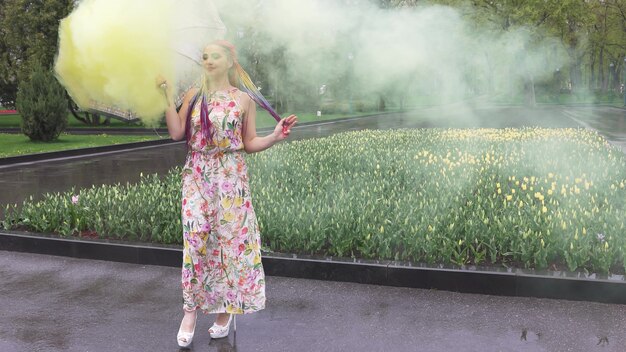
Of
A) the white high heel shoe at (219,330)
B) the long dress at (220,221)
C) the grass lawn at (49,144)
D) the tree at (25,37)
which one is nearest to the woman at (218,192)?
the long dress at (220,221)

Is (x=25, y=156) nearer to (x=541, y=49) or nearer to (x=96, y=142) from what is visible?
(x=96, y=142)

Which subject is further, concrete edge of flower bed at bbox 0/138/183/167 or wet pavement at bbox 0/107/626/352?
concrete edge of flower bed at bbox 0/138/183/167

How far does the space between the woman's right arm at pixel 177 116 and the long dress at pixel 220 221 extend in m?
0.09

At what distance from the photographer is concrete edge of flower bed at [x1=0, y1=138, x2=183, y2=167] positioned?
655 inches

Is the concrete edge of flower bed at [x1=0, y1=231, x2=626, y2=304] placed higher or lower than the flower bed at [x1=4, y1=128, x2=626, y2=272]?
lower

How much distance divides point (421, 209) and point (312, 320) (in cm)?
263

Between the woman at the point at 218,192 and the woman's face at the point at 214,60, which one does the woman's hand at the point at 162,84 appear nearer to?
the woman at the point at 218,192

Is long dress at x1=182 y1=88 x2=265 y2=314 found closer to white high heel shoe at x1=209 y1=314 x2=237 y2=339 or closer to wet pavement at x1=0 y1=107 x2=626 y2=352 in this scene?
white high heel shoe at x1=209 y1=314 x2=237 y2=339

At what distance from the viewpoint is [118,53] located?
370cm

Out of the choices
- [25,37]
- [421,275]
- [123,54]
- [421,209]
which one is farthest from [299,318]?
[25,37]

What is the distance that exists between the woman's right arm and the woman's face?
19cm

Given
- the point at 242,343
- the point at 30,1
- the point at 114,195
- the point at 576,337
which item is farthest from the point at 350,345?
→ the point at 30,1

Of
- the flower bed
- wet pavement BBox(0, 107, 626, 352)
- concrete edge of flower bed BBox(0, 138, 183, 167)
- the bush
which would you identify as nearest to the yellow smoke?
wet pavement BBox(0, 107, 626, 352)

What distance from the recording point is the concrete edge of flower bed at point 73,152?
16641 mm
